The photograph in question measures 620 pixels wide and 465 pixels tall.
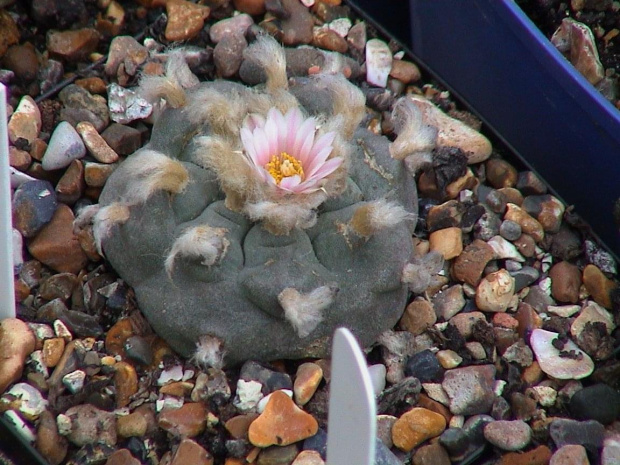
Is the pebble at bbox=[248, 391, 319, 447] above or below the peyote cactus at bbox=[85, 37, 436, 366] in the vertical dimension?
below

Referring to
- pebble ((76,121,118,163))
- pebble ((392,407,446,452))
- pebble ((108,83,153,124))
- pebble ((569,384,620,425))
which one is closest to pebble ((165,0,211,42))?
pebble ((108,83,153,124))

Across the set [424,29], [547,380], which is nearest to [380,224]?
[547,380]

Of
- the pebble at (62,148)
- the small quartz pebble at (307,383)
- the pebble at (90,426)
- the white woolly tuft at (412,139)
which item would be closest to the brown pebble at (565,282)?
the white woolly tuft at (412,139)

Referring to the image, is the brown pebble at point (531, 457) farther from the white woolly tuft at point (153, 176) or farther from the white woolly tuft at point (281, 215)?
the white woolly tuft at point (153, 176)

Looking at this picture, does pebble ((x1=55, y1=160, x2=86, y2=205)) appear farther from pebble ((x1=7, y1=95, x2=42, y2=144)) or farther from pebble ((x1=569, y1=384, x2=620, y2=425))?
pebble ((x1=569, y1=384, x2=620, y2=425))

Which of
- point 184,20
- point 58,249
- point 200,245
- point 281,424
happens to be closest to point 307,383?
point 281,424

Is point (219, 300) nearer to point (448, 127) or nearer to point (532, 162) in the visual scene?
point (448, 127)
